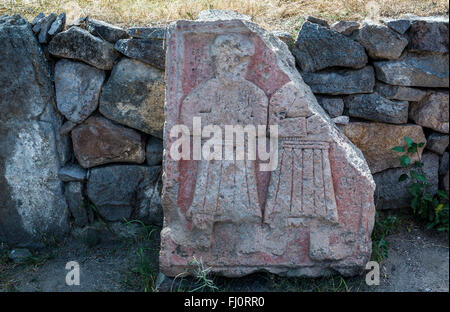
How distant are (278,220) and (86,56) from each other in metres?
1.56

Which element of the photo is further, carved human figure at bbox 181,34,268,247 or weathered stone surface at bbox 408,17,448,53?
weathered stone surface at bbox 408,17,448,53

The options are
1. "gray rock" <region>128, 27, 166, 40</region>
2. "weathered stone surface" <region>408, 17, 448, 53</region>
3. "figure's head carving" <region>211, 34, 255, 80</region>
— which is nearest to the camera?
"figure's head carving" <region>211, 34, 255, 80</region>

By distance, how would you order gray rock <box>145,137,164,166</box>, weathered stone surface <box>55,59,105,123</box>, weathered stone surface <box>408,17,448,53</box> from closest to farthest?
weathered stone surface <box>408,17,448,53</box> < weathered stone surface <box>55,59,105,123</box> < gray rock <box>145,137,164,166</box>

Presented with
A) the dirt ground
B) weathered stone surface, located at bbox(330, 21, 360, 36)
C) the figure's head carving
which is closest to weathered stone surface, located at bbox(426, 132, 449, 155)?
the dirt ground

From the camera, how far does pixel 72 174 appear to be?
317 cm

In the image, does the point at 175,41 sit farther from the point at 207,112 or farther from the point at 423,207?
the point at 423,207

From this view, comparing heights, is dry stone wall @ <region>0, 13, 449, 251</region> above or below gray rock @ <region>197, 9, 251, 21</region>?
below

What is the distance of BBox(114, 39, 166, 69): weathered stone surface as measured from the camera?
2.98 m

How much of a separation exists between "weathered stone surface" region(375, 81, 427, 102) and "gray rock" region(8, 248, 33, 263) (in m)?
2.48

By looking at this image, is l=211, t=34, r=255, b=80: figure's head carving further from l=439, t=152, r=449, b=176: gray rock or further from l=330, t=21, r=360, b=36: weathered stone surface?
l=439, t=152, r=449, b=176: gray rock

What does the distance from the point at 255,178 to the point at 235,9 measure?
1.49m

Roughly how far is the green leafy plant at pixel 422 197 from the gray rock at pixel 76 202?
206 centimetres

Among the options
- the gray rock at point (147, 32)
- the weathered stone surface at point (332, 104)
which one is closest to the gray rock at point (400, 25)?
the weathered stone surface at point (332, 104)
